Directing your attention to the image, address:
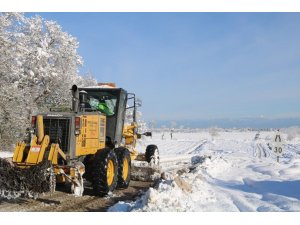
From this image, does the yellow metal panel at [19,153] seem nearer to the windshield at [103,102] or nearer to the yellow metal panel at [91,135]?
the yellow metal panel at [91,135]

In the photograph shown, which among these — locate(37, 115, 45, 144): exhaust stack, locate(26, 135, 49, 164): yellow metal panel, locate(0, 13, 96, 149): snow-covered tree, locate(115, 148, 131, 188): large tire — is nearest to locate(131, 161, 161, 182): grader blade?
locate(115, 148, 131, 188): large tire

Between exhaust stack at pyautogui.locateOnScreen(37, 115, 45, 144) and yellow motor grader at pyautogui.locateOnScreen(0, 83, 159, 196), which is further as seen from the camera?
exhaust stack at pyautogui.locateOnScreen(37, 115, 45, 144)

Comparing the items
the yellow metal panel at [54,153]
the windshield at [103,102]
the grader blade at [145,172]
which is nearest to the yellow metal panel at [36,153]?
the yellow metal panel at [54,153]

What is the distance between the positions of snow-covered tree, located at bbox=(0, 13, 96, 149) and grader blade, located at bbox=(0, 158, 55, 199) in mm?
14147

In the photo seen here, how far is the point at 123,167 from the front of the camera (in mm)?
10758

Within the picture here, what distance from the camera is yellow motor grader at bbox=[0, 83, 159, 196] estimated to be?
8.39 metres

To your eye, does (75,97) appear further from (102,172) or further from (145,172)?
(145,172)

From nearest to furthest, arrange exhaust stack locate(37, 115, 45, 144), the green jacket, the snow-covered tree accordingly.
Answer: exhaust stack locate(37, 115, 45, 144)
the green jacket
the snow-covered tree

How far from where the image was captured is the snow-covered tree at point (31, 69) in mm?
21469

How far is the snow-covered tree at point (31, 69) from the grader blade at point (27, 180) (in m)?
14.1

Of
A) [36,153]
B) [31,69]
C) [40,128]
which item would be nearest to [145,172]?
[40,128]

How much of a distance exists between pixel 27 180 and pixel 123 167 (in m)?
3.50

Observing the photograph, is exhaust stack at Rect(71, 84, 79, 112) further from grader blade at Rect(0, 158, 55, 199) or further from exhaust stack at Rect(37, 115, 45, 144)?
grader blade at Rect(0, 158, 55, 199)

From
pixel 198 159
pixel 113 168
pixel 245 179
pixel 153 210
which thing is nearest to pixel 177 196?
pixel 153 210
